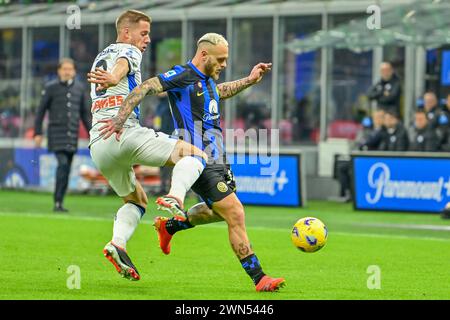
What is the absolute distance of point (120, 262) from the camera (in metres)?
9.55

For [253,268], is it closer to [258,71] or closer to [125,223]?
[125,223]

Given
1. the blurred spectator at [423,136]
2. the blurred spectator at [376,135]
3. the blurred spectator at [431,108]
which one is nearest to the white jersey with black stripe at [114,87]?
the blurred spectator at [423,136]

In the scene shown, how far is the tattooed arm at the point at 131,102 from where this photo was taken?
31.2ft

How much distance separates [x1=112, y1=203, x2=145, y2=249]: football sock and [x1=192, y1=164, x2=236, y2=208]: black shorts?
69 cm

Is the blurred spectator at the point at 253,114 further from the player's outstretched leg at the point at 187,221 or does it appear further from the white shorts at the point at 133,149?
the white shorts at the point at 133,149

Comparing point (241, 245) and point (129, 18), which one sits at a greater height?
point (129, 18)

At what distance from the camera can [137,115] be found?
998cm

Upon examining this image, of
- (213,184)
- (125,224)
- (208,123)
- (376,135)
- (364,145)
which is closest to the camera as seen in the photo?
(213,184)

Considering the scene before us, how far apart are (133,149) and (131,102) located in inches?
16.9

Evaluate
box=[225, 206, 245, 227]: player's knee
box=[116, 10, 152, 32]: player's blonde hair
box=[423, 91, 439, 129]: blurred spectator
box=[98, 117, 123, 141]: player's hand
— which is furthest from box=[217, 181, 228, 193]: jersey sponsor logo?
box=[423, 91, 439, 129]: blurred spectator

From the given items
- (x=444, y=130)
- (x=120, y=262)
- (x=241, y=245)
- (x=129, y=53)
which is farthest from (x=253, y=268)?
(x=444, y=130)

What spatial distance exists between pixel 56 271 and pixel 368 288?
3.00 metres
